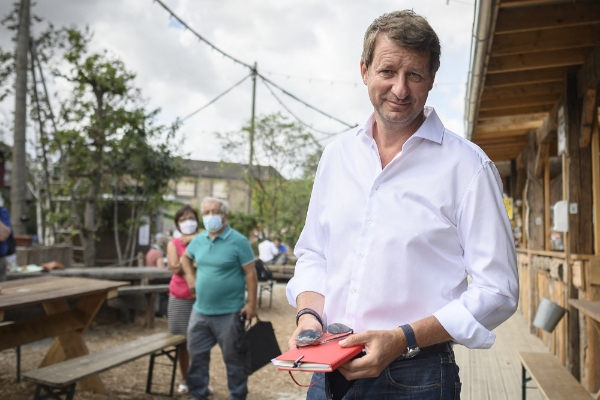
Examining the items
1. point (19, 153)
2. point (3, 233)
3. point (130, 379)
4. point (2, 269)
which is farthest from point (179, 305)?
point (19, 153)

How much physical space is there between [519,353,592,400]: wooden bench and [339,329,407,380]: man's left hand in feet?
9.33

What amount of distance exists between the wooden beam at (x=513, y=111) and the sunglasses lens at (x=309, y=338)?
26.2ft

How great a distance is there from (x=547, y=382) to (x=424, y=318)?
10.7 feet

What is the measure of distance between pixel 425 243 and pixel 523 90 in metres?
6.70

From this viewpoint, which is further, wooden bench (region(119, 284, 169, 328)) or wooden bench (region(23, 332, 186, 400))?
wooden bench (region(119, 284, 169, 328))

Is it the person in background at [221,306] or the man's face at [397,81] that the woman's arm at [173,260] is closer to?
the person in background at [221,306]

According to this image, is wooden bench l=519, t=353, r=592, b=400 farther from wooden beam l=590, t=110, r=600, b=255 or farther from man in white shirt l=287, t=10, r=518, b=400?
man in white shirt l=287, t=10, r=518, b=400

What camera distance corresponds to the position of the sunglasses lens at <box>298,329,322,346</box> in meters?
1.56

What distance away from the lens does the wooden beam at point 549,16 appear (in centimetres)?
536

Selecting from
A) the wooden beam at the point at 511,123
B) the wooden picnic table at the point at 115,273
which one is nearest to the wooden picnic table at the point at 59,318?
the wooden picnic table at the point at 115,273

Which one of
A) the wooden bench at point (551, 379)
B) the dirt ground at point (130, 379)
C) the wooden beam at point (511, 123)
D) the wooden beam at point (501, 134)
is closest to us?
the wooden bench at point (551, 379)

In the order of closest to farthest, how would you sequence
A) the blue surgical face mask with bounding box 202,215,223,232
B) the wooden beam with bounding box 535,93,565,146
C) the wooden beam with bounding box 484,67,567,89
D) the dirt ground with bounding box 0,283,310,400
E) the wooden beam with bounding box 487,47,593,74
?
the blue surgical face mask with bounding box 202,215,223,232 → the dirt ground with bounding box 0,283,310,400 → the wooden beam with bounding box 487,47,593,74 → the wooden beam with bounding box 484,67,567,89 → the wooden beam with bounding box 535,93,565,146

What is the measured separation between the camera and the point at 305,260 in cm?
194

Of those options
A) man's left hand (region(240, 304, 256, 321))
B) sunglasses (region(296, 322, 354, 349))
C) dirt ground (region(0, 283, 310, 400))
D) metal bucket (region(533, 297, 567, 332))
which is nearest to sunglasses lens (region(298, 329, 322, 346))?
sunglasses (region(296, 322, 354, 349))
